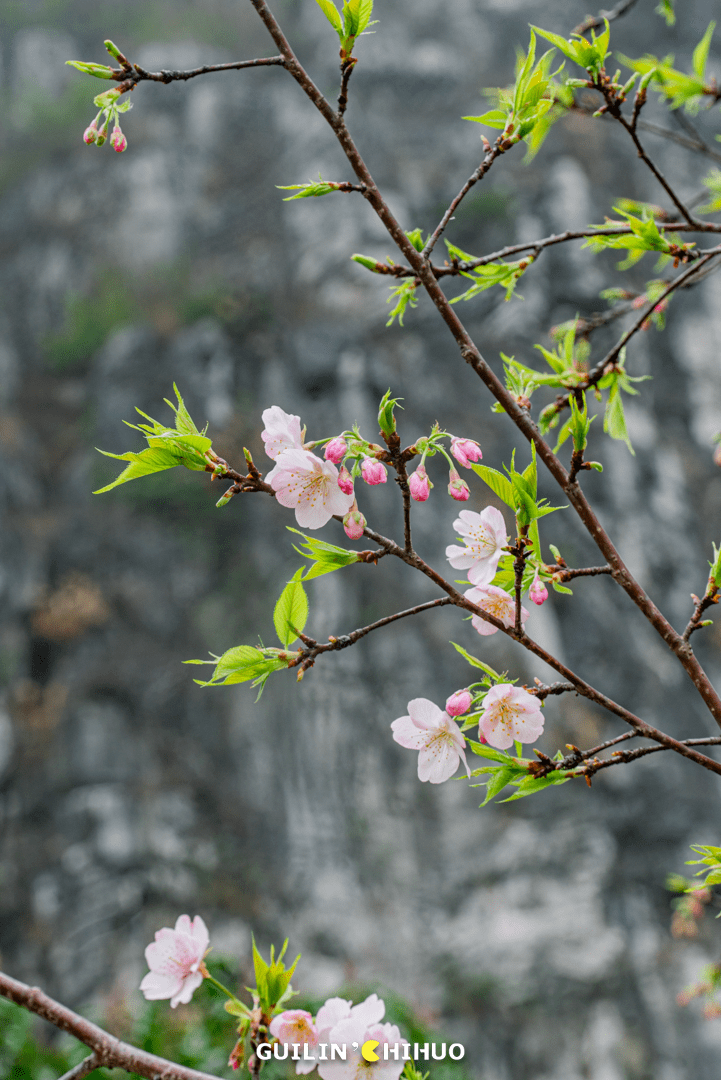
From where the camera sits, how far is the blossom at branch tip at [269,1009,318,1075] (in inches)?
26.7

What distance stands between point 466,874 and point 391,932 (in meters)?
0.72

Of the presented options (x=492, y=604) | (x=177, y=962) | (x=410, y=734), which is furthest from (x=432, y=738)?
(x=177, y=962)

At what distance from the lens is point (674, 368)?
7.46 meters

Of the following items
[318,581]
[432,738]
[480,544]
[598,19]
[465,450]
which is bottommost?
[432,738]

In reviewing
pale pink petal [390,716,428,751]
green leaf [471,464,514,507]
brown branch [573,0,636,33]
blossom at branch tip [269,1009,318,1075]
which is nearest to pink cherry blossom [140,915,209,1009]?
blossom at branch tip [269,1009,318,1075]

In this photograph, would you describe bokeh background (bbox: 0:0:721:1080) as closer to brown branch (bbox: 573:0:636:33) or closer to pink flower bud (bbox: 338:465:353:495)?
pink flower bud (bbox: 338:465:353:495)

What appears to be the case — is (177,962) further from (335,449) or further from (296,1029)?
(335,449)

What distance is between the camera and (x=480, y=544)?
81cm

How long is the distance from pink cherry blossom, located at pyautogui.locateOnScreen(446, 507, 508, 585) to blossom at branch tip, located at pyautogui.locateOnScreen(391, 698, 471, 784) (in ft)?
0.52

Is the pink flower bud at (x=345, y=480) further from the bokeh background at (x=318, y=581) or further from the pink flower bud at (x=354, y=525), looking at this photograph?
the bokeh background at (x=318, y=581)

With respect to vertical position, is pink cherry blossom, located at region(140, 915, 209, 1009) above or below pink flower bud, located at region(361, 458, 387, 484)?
below

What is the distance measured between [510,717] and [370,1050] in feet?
1.18

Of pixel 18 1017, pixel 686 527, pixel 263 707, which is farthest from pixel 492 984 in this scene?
pixel 686 527

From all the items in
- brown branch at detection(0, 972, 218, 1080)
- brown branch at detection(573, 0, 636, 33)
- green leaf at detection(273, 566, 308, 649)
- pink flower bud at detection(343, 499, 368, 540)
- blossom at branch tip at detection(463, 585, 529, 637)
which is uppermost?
brown branch at detection(573, 0, 636, 33)
